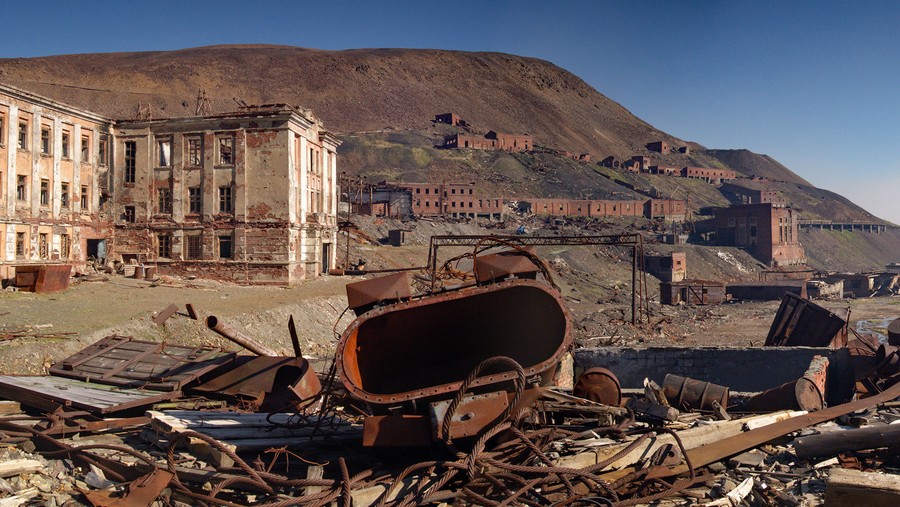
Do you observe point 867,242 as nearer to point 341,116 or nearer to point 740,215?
point 740,215

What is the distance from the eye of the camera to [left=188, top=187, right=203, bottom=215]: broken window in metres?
30.6

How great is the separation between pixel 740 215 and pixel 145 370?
78392 millimetres

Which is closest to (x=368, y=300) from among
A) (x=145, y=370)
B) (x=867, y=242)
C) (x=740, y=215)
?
(x=145, y=370)

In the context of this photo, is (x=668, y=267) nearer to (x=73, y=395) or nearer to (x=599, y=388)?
(x=599, y=388)

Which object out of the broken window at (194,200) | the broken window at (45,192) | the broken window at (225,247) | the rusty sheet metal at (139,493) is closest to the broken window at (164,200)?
the broken window at (194,200)

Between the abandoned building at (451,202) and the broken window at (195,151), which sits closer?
the broken window at (195,151)

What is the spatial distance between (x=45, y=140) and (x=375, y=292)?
96.0 feet

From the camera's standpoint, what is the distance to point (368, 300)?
21.0 feet

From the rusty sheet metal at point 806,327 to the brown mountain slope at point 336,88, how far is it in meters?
117

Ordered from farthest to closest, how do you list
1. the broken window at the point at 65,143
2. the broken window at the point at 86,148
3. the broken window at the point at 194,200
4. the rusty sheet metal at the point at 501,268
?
the broken window at the point at 86,148
the broken window at the point at 194,200
the broken window at the point at 65,143
the rusty sheet metal at the point at 501,268

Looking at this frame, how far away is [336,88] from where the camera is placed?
160 meters

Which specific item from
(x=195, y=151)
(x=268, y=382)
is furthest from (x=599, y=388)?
(x=195, y=151)

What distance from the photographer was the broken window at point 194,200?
30.6 meters

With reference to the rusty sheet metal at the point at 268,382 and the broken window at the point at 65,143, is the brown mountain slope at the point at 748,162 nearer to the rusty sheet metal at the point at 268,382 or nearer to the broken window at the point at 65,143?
the broken window at the point at 65,143
